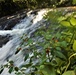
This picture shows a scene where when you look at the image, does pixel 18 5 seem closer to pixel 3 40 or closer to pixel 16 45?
pixel 3 40

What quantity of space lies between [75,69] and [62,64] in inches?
5.6

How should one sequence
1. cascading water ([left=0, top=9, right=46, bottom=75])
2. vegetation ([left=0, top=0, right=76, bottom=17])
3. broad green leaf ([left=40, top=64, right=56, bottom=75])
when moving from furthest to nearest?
vegetation ([left=0, top=0, right=76, bottom=17]) < cascading water ([left=0, top=9, right=46, bottom=75]) < broad green leaf ([left=40, top=64, right=56, bottom=75])

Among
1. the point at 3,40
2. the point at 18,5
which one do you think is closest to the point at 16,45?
the point at 3,40

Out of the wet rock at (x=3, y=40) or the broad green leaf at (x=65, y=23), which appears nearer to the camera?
the broad green leaf at (x=65, y=23)

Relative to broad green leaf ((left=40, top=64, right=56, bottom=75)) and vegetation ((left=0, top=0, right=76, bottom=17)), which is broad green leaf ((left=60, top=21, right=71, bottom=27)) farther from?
vegetation ((left=0, top=0, right=76, bottom=17))

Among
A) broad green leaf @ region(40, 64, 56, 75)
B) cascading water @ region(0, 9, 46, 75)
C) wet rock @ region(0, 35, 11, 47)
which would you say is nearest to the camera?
broad green leaf @ region(40, 64, 56, 75)

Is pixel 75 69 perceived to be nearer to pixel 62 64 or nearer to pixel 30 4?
pixel 62 64

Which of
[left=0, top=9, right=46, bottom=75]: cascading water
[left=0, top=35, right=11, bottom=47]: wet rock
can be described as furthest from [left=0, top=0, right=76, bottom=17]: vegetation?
[left=0, top=35, right=11, bottom=47]: wet rock

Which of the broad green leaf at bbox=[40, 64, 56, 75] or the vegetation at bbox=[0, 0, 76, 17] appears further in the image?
the vegetation at bbox=[0, 0, 76, 17]

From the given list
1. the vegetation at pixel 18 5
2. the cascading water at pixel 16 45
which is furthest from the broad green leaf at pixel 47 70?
the vegetation at pixel 18 5

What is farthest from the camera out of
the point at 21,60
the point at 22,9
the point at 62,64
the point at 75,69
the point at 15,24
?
the point at 22,9

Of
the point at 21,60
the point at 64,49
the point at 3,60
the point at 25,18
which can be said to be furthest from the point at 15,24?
the point at 64,49

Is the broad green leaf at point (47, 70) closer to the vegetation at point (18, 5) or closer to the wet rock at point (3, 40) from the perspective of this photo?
the wet rock at point (3, 40)

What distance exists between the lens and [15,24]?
37.4 feet
